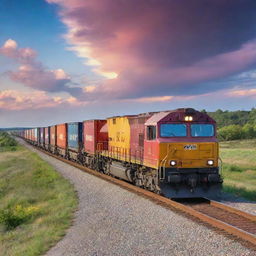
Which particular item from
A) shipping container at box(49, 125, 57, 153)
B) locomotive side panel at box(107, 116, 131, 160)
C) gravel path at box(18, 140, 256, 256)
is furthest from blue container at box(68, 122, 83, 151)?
gravel path at box(18, 140, 256, 256)

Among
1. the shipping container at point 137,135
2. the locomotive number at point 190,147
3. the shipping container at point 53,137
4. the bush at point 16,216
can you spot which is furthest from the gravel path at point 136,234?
the shipping container at point 53,137

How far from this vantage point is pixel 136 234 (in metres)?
10.5

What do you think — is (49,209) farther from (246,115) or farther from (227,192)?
(246,115)

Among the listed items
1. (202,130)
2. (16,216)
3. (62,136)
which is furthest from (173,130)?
(62,136)

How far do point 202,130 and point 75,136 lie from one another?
66.1 feet

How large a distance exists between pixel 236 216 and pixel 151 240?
3.81 metres

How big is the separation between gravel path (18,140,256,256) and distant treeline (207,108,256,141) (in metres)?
101

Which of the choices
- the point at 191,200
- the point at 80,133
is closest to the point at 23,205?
the point at 191,200

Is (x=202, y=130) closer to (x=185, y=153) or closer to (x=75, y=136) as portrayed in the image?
(x=185, y=153)

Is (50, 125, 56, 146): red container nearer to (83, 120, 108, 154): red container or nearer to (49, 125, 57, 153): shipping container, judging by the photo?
(49, 125, 57, 153): shipping container

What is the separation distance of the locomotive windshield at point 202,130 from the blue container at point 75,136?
17.7 meters

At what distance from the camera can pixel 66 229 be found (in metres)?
11.9

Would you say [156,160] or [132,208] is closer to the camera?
[132,208]

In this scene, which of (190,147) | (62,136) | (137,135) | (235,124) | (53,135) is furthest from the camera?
(235,124)
